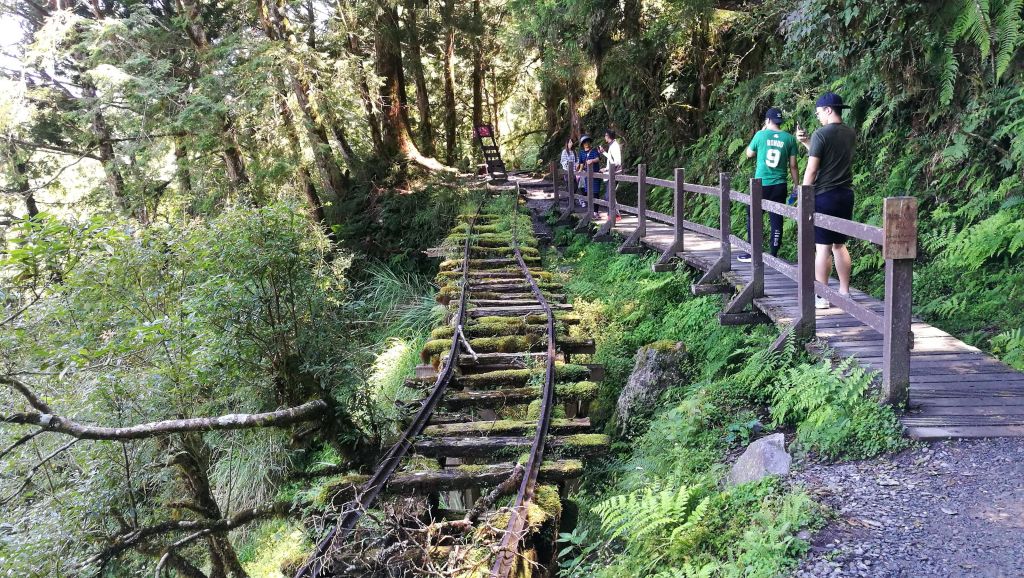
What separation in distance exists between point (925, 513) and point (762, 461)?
1.08 m

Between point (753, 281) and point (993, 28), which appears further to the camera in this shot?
point (993, 28)

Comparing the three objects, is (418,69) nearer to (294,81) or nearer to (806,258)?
(294,81)

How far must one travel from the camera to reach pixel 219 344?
6.16 meters

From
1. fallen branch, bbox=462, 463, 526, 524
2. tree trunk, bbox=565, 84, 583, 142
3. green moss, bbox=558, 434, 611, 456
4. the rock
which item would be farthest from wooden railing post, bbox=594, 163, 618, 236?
tree trunk, bbox=565, 84, 583, 142

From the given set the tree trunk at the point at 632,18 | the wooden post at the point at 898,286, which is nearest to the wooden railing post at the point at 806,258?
the wooden post at the point at 898,286

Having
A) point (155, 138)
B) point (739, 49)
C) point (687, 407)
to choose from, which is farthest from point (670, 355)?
point (155, 138)

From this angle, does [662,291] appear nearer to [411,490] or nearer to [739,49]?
[411,490]

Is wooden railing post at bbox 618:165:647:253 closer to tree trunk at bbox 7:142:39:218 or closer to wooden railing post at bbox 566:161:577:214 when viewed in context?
wooden railing post at bbox 566:161:577:214

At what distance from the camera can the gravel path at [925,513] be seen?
3200 mm

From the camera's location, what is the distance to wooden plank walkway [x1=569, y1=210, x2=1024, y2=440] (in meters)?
4.31

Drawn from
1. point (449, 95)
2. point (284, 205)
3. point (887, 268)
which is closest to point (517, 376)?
point (284, 205)

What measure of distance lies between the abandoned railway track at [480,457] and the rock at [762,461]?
1.08 metres

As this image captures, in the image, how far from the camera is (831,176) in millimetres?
5891

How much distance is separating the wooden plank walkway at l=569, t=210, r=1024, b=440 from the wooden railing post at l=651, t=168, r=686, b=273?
2.46 meters
